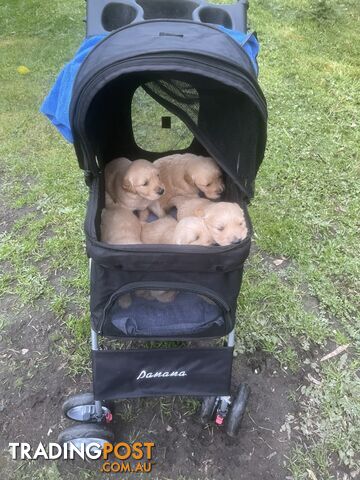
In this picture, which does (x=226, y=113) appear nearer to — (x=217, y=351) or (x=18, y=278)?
(x=217, y=351)

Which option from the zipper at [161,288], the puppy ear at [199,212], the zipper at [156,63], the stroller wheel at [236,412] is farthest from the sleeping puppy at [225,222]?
the stroller wheel at [236,412]

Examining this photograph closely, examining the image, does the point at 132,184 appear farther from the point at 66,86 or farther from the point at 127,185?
the point at 66,86

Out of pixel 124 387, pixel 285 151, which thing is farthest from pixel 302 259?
pixel 124 387

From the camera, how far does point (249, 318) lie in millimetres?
2543

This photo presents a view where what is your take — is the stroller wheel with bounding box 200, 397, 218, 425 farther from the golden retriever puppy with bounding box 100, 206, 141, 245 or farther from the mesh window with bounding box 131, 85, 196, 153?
the mesh window with bounding box 131, 85, 196, 153

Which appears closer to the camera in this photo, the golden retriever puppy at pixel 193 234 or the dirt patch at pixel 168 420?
the golden retriever puppy at pixel 193 234

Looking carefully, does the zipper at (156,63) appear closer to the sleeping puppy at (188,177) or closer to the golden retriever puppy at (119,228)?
the golden retriever puppy at (119,228)

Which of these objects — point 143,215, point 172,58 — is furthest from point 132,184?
point 172,58

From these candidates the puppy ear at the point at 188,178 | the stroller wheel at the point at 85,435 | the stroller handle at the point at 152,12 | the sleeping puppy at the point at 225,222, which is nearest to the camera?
the sleeping puppy at the point at 225,222

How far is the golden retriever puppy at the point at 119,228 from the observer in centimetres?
195

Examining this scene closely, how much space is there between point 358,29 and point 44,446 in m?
5.78

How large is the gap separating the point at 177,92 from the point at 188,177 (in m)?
0.40

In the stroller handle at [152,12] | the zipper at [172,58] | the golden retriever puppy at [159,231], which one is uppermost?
the zipper at [172,58]

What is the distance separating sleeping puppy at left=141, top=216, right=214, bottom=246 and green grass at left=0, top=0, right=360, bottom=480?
740 millimetres
